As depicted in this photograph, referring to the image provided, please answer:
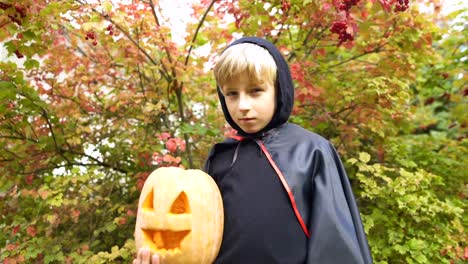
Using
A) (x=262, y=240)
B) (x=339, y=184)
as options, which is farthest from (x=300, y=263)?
(x=339, y=184)

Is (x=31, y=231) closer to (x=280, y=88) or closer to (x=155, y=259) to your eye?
(x=155, y=259)

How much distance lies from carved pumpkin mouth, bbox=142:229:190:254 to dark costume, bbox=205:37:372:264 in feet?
0.69

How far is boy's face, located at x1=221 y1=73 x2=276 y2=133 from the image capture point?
64.9 inches

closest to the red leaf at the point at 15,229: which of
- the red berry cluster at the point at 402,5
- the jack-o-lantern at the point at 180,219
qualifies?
the jack-o-lantern at the point at 180,219

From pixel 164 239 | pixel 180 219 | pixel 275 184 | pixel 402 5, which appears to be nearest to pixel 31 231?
pixel 164 239

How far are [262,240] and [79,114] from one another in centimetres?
241

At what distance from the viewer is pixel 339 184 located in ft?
5.41

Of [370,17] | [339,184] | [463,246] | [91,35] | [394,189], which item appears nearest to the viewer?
[339,184]

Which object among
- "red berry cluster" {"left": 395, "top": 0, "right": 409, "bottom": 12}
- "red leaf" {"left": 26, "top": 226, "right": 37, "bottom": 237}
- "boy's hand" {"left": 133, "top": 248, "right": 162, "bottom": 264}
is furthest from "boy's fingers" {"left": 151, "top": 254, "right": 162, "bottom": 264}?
"red berry cluster" {"left": 395, "top": 0, "right": 409, "bottom": 12}

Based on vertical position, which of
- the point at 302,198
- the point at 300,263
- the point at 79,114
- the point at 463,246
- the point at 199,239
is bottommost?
the point at 463,246

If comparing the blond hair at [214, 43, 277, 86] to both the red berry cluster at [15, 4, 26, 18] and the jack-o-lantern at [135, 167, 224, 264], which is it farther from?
the red berry cluster at [15, 4, 26, 18]

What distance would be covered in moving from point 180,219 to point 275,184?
416mm

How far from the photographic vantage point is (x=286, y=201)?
5.18ft

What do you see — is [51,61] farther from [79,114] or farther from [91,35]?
[91,35]
